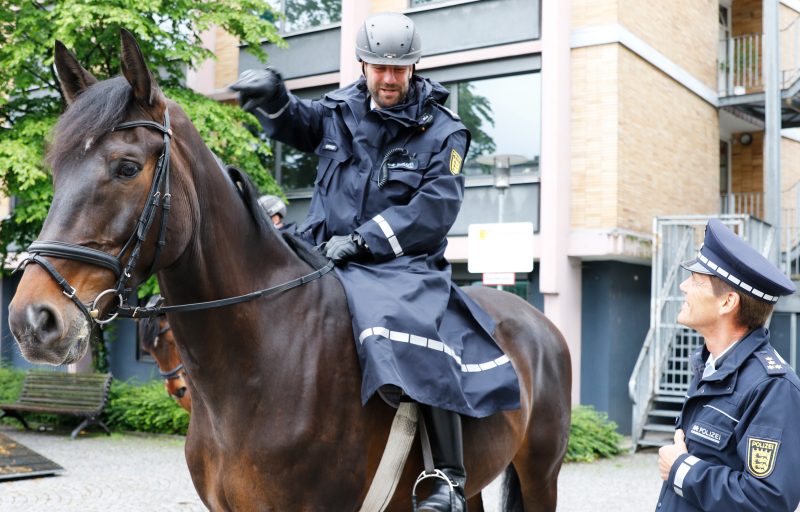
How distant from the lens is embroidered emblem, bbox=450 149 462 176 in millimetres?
3675

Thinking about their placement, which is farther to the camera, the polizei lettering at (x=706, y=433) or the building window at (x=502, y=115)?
the building window at (x=502, y=115)

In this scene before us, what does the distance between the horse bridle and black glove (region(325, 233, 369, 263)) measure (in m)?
0.69

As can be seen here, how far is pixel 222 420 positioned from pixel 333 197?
1164 mm

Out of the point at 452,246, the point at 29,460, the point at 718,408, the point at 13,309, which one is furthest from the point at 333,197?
the point at 452,246

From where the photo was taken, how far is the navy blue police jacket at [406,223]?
334cm

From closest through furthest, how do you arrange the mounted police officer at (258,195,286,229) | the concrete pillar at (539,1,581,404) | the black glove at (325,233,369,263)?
the black glove at (325,233,369,263)
the mounted police officer at (258,195,286,229)
the concrete pillar at (539,1,581,404)

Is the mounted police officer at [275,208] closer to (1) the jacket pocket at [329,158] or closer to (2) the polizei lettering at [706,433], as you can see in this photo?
(1) the jacket pocket at [329,158]

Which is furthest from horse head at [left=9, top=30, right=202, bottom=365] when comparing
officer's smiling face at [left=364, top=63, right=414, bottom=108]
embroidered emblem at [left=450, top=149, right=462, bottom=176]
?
embroidered emblem at [left=450, top=149, right=462, bottom=176]

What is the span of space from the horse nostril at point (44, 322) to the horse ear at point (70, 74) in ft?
2.77

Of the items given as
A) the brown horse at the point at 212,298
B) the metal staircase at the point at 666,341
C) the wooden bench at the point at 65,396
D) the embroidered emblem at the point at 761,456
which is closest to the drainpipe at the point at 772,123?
the metal staircase at the point at 666,341

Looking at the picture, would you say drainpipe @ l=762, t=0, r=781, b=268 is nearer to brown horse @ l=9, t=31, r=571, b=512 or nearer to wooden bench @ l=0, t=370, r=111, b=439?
wooden bench @ l=0, t=370, r=111, b=439

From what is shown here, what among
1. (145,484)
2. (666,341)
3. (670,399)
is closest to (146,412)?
(145,484)

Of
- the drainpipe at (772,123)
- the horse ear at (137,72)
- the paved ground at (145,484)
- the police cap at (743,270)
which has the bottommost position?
the paved ground at (145,484)

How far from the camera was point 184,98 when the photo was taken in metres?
14.4
